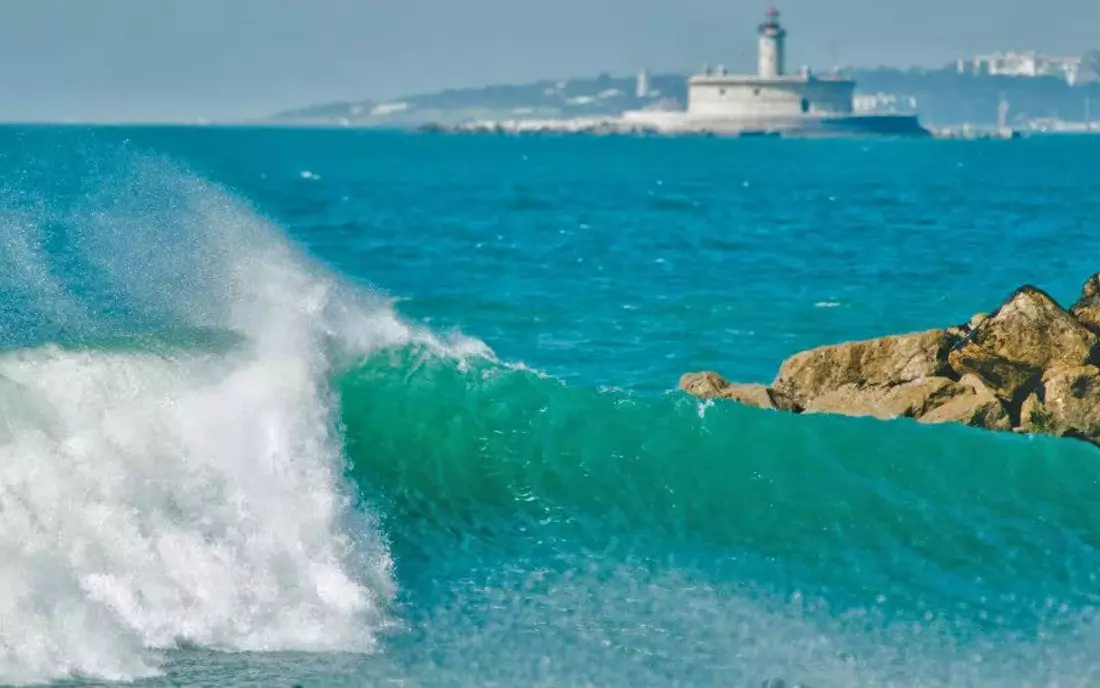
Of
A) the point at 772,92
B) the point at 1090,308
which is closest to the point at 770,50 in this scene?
the point at 772,92

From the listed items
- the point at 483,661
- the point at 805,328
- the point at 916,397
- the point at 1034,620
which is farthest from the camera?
the point at 805,328

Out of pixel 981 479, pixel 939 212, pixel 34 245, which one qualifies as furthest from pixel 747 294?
pixel 939 212

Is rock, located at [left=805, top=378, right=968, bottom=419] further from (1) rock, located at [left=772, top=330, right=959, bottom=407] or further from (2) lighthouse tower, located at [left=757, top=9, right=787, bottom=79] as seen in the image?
(2) lighthouse tower, located at [left=757, top=9, right=787, bottom=79]

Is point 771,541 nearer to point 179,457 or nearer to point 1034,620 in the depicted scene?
point 1034,620

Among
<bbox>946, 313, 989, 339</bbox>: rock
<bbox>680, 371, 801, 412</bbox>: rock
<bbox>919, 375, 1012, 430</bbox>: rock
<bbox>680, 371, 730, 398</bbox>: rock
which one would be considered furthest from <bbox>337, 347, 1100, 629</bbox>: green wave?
<bbox>946, 313, 989, 339</bbox>: rock

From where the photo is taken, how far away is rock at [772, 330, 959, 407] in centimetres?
1681

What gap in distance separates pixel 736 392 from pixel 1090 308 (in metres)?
4.68

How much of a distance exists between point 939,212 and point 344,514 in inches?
1737

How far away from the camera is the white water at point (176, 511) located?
35.8 feet

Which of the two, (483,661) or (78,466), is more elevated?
(78,466)

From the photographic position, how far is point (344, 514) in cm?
1250

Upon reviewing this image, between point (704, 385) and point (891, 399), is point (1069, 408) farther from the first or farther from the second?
point (704, 385)

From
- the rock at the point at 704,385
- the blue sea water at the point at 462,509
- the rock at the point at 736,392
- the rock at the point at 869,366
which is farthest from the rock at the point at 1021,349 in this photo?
the rock at the point at 704,385

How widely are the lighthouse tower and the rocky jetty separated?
181032 mm
